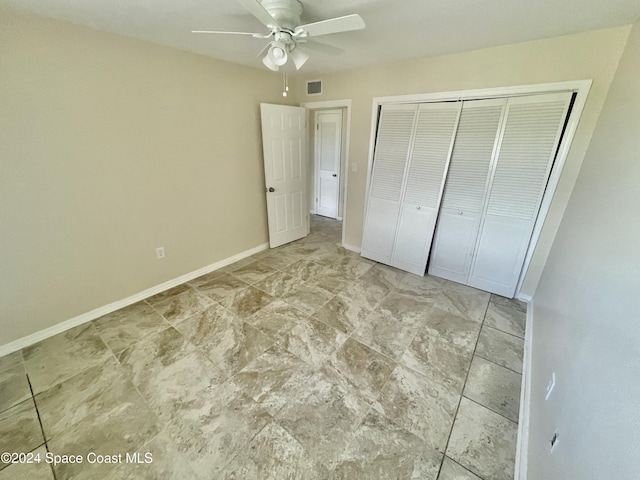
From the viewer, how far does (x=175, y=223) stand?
273cm

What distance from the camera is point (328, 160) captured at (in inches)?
192

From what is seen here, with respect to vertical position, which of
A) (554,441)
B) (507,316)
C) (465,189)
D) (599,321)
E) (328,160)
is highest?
(328,160)

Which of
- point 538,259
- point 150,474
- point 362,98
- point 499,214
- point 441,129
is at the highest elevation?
point 362,98

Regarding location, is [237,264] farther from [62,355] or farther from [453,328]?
[453,328]

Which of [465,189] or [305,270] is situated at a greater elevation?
[465,189]

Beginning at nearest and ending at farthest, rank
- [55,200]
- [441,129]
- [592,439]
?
[592,439] → [55,200] → [441,129]

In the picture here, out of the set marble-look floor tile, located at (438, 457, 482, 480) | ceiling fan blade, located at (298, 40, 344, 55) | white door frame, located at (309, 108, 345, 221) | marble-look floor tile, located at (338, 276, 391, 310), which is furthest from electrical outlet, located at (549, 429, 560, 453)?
white door frame, located at (309, 108, 345, 221)

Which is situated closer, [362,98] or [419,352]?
[419,352]

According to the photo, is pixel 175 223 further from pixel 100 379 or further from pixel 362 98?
pixel 362 98

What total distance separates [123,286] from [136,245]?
1.35 ft

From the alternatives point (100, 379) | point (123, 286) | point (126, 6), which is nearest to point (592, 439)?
point (100, 379)

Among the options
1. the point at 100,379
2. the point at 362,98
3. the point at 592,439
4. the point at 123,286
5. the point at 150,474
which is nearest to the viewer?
the point at 592,439

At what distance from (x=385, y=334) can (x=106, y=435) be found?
6.33ft

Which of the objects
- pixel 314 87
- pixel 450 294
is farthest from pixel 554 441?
pixel 314 87
